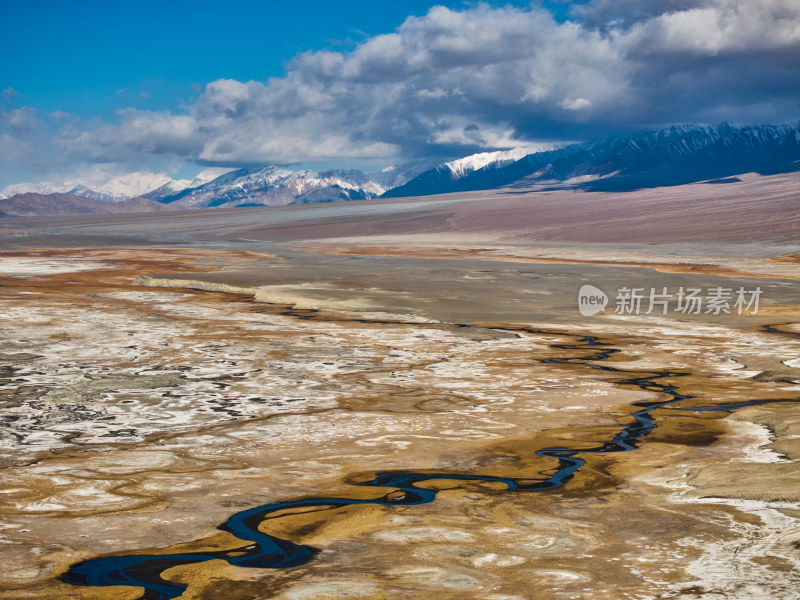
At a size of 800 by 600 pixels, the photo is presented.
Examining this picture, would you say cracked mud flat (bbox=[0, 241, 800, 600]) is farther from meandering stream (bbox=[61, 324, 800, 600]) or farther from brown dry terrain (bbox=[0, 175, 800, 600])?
meandering stream (bbox=[61, 324, 800, 600])

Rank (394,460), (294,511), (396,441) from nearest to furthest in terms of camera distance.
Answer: (294,511) → (394,460) → (396,441)

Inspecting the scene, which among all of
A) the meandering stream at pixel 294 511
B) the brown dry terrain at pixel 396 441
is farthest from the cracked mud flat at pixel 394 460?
the meandering stream at pixel 294 511

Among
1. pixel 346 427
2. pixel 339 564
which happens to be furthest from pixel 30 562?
pixel 346 427

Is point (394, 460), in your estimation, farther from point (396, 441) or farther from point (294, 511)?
point (294, 511)

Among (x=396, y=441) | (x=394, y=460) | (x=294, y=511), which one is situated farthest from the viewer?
(x=396, y=441)

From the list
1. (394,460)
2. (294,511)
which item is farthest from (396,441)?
(294,511)

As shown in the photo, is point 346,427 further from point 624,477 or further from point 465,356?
point 465,356
